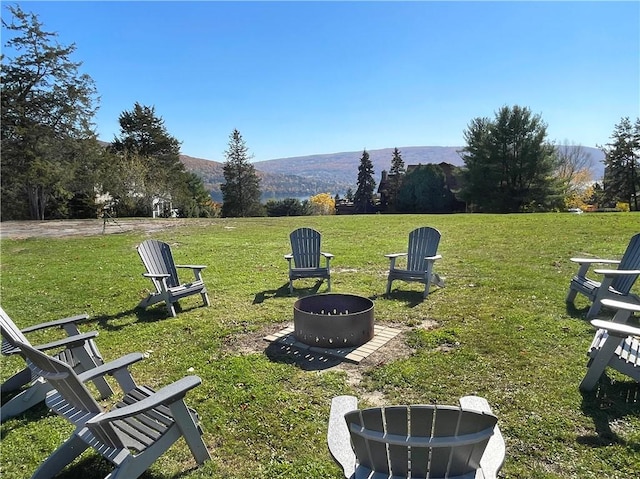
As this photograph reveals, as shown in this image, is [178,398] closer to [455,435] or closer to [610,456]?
[455,435]

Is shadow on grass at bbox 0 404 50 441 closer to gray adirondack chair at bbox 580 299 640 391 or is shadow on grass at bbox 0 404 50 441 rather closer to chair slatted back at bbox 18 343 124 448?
chair slatted back at bbox 18 343 124 448

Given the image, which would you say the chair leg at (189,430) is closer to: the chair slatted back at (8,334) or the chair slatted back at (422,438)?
the chair slatted back at (422,438)

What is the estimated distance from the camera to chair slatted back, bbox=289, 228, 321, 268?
7.50 meters

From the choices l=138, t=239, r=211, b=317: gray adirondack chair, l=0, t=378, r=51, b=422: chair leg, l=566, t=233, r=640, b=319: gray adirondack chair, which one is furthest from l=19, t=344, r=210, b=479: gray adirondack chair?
l=566, t=233, r=640, b=319: gray adirondack chair

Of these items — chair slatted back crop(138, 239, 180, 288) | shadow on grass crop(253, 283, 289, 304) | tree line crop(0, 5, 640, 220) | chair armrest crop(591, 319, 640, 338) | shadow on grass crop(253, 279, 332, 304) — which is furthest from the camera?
tree line crop(0, 5, 640, 220)

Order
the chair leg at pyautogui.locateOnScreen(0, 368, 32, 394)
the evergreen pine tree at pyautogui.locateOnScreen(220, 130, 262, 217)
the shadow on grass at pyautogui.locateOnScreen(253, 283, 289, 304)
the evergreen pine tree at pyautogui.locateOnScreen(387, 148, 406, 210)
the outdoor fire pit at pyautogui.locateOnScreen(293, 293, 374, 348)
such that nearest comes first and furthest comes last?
the chair leg at pyautogui.locateOnScreen(0, 368, 32, 394), the outdoor fire pit at pyautogui.locateOnScreen(293, 293, 374, 348), the shadow on grass at pyautogui.locateOnScreen(253, 283, 289, 304), the evergreen pine tree at pyautogui.locateOnScreen(220, 130, 262, 217), the evergreen pine tree at pyautogui.locateOnScreen(387, 148, 406, 210)

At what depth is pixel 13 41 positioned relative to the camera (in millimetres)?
22500

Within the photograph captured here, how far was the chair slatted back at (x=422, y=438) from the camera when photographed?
1708 mm

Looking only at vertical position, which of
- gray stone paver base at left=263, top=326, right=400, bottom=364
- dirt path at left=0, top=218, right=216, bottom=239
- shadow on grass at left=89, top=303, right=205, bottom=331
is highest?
dirt path at left=0, top=218, right=216, bottom=239

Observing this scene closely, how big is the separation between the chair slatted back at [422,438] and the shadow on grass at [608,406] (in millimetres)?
1746

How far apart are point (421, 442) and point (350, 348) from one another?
295 cm

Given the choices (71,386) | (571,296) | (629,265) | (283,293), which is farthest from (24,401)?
(629,265)

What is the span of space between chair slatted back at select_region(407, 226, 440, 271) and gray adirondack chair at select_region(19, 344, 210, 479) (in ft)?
16.4

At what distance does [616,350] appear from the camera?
3459 mm
